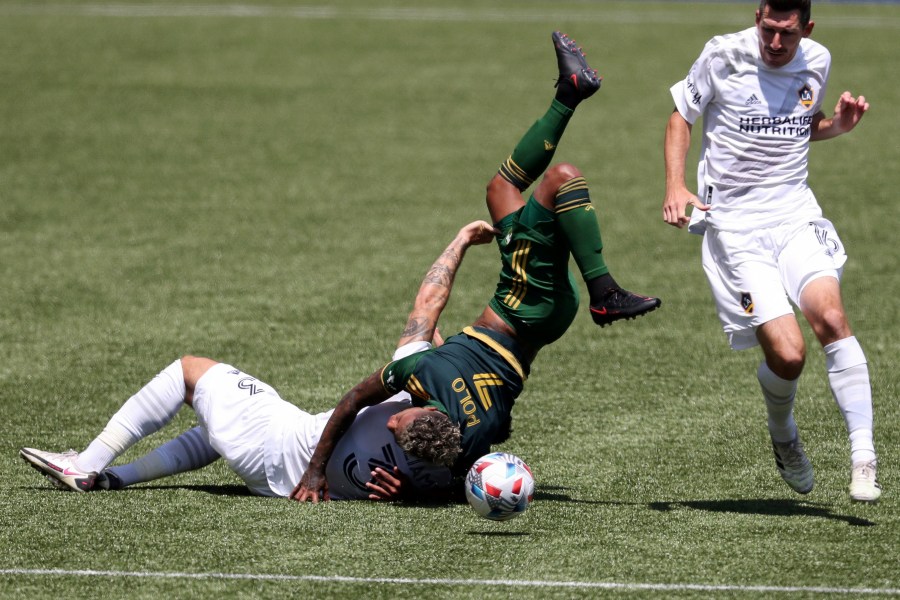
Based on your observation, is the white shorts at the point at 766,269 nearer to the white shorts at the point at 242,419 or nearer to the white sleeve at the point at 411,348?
the white sleeve at the point at 411,348

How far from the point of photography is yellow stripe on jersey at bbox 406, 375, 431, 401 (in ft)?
18.8

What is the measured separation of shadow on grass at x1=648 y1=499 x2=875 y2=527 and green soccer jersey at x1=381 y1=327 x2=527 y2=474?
773mm

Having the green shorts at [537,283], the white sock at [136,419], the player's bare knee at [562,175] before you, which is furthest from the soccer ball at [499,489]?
the white sock at [136,419]

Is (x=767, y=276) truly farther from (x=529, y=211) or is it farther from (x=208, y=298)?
(x=208, y=298)

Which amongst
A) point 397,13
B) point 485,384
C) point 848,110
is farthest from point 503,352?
point 397,13

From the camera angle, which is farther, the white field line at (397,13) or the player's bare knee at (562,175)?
the white field line at (397,13)

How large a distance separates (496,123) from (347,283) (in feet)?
20.4

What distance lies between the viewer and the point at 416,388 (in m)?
5.74

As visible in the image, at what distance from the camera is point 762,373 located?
568 cm

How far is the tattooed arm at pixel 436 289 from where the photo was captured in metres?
6.47

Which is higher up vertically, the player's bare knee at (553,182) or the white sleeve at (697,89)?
the white sleeve at (697,89)

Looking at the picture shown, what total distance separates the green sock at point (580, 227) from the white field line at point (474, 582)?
179 centimetres

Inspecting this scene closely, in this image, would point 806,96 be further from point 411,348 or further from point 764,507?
point 411,348

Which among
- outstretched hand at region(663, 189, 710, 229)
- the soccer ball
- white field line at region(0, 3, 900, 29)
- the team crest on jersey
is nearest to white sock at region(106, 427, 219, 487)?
the soccer ball
